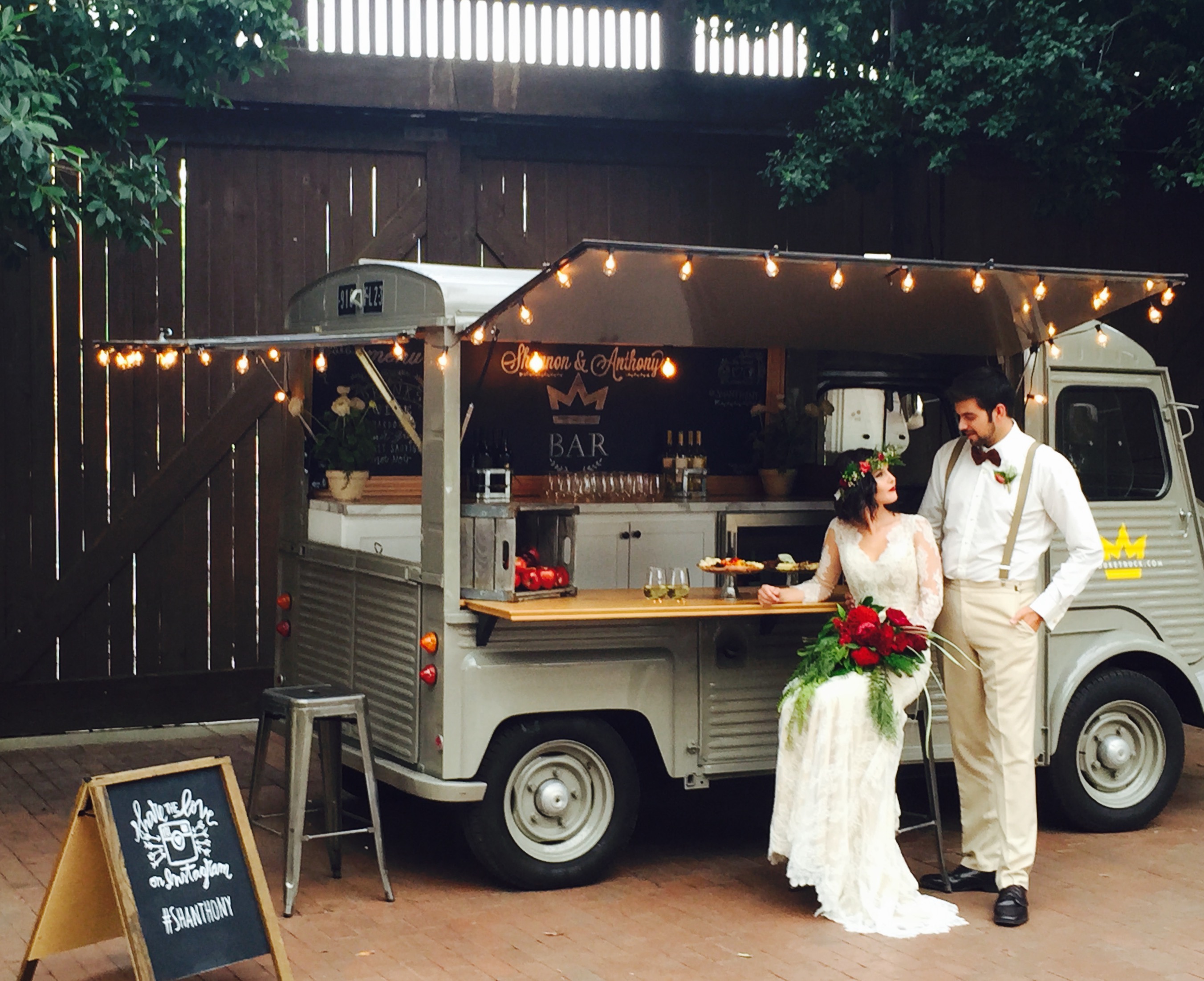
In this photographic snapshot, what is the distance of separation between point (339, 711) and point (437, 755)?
17.1 inches

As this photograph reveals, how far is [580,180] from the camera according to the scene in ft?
35.8

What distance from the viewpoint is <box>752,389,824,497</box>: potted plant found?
28.8 feet

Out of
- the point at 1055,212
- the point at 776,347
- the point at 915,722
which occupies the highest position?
the point at 1055,212

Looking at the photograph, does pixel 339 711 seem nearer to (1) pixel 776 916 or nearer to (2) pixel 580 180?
(1) pixel 776 916

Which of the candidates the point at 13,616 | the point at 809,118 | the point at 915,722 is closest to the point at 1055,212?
the point at 809,118

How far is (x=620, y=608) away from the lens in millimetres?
6504

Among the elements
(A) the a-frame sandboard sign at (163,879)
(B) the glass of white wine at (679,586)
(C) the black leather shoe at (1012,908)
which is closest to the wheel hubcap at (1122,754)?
(C) the black leather shoe at (1012,908)

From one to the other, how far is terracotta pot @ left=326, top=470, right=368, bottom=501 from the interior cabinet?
1.10 m

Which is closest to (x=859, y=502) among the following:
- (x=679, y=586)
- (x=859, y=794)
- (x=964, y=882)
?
(x=679, y=586)

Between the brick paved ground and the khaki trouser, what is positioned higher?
the khaki trouser

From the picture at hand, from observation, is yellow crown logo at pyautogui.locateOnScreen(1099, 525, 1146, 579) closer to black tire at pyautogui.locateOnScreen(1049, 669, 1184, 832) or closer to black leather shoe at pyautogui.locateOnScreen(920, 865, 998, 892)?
black tire at pyautogui.locateOnScreen(1049, 669, 1184, 832)

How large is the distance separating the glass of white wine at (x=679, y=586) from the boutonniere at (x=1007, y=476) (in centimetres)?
138

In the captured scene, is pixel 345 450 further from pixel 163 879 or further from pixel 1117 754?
pixel 1117 754

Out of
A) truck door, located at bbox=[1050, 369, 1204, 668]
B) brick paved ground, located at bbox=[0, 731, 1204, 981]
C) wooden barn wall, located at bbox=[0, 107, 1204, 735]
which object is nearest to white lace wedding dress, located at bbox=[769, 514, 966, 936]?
brick paved ground, located at bbox=[0, 731, 1204, 981]
